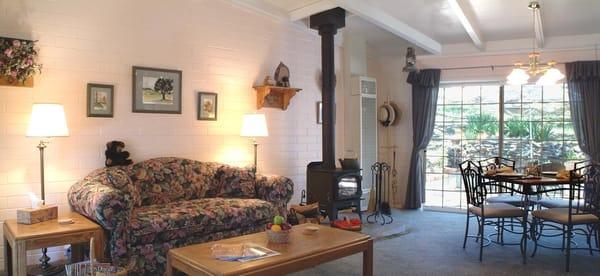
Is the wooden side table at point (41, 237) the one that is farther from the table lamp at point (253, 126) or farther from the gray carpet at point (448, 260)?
the table lamp at point (253, 126)

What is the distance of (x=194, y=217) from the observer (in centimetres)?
345

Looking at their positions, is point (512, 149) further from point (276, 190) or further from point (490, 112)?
point (276, 190)

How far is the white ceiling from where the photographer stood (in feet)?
15.5

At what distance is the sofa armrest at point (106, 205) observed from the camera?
9.82 ft

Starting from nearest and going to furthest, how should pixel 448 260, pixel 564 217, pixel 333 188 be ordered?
pixel 564 217, pixel 448 260, pixel 333 188

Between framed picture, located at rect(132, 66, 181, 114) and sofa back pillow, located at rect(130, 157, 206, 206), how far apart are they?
504mm

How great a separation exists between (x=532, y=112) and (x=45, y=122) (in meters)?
5.78

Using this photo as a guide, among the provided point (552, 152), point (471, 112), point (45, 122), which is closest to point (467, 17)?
point (471, 112)

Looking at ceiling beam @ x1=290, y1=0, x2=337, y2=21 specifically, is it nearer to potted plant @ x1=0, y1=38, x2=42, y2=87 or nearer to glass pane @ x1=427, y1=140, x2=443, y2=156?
potted plant @ x1=0, y1=38, x2=42, y2=87

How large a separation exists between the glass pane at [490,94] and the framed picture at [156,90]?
4.28m

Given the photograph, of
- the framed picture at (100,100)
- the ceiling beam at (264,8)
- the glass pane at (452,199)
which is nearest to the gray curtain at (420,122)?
the glass pane at (452,199)

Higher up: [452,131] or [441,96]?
[441,96]

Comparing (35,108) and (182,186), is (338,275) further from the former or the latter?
(35,108)

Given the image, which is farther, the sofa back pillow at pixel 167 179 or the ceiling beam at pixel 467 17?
the ceiling beam at pixel 467 17
